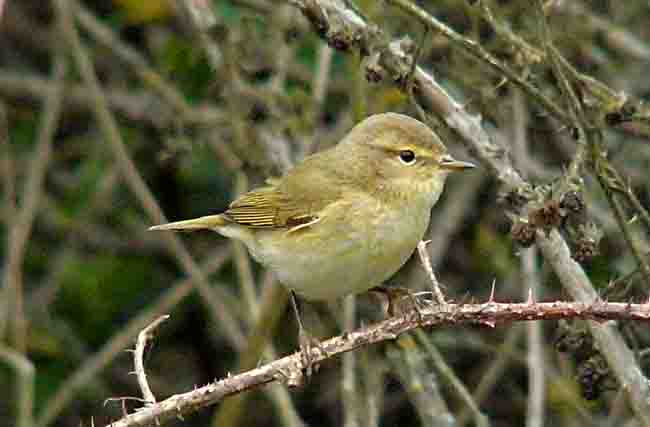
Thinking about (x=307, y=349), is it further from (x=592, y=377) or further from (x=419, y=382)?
(x=592, y=377)

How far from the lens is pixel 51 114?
562 centimetres

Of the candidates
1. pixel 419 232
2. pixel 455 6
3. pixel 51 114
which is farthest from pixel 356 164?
pixel 51 114

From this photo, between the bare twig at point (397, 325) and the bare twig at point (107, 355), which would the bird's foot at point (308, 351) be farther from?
the bare twig at point (107, 355)

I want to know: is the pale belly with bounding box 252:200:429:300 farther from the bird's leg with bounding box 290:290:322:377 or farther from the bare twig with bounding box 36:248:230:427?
the bare twig with bounding box 36:248:230:427

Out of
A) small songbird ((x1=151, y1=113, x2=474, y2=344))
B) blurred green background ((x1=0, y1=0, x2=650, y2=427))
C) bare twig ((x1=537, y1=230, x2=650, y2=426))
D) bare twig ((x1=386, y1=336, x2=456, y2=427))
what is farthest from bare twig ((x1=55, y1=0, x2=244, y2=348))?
bare twig ((x1=537, y1=230, x2=650, y2=426))

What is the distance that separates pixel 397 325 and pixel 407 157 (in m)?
1.25

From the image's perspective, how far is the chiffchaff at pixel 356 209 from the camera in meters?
3.72

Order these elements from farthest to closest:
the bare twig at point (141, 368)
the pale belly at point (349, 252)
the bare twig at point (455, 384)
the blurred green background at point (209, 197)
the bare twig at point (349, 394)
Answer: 1. the blurred green background at point (209, 197)
2. the bare twig at point (349, 394)
3. the bare twig at point (455, 384)
4. the pale belly at point (349, 252)
5. the bare twig at point (141, 368)

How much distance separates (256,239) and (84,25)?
91.0 inches

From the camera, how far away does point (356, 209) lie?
3.88 metres

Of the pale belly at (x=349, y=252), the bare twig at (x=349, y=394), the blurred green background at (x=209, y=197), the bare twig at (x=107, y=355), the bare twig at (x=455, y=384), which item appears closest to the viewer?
the pale belly at (x=349, y=252)

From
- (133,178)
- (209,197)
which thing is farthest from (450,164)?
(209,197)

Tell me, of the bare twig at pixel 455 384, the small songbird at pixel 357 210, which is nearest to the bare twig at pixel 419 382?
the bare twig at pixel 455 384

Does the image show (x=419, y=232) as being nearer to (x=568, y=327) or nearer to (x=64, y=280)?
(x=568, y=327)
